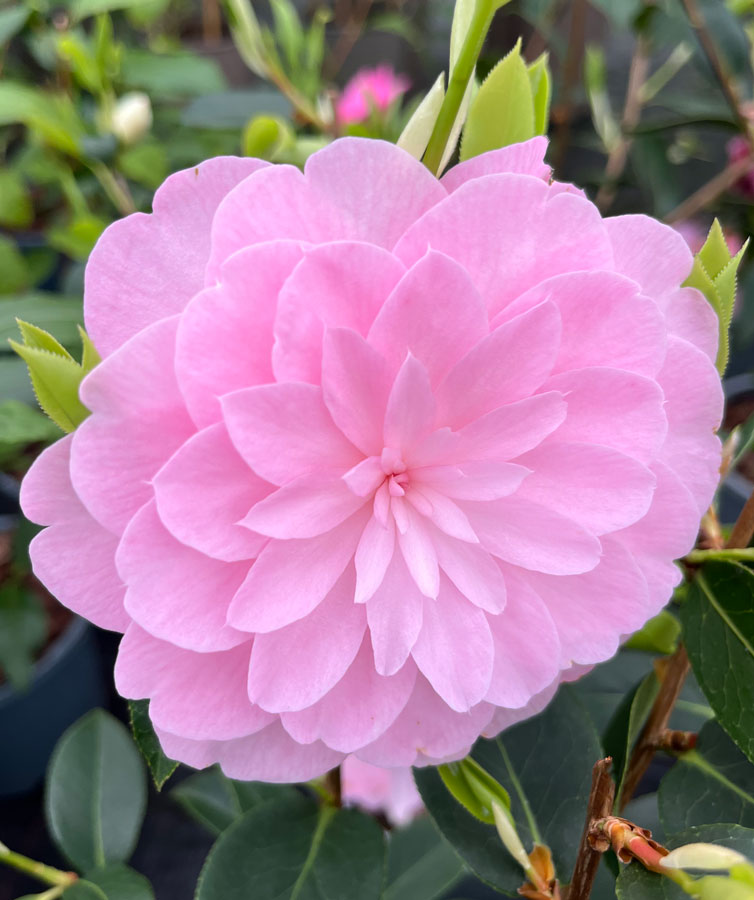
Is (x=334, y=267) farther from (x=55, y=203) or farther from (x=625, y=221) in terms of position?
(x=55, y=203)

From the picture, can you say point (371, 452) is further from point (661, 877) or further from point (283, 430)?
point (661, 877)

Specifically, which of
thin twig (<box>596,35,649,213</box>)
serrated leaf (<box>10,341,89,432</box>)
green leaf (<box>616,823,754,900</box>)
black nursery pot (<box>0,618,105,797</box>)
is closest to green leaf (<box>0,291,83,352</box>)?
serrated leaf (<box>10,341,89,432</box>)

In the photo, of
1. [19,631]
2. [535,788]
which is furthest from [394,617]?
[19,631]

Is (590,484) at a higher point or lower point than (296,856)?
higher

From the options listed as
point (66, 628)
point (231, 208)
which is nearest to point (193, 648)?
point (231, 208)

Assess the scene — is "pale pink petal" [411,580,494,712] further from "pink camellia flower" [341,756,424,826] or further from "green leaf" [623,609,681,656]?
"pink camellia flower" [341,756,424,826]

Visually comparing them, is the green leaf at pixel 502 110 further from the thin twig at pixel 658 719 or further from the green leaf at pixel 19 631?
the green leaf at pixel 19 631
